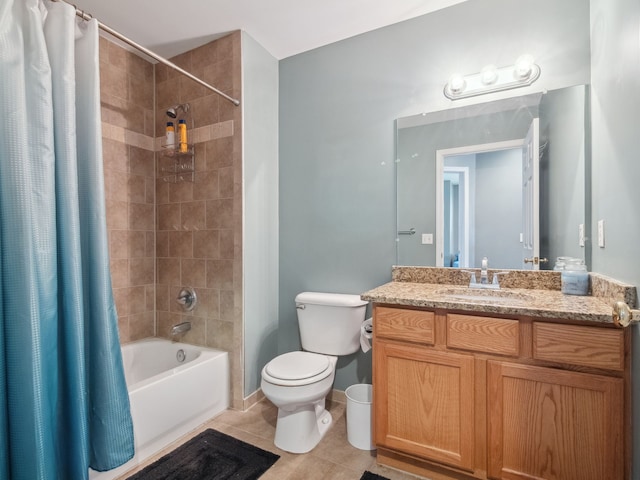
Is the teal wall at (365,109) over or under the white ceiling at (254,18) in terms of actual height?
under

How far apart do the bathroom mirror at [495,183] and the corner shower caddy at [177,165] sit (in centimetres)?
146

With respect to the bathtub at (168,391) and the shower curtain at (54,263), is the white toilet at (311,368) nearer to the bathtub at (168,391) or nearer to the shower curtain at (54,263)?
the bathtub at (168,391)

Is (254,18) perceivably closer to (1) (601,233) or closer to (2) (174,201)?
(2) (174,201)

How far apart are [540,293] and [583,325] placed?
45 cm

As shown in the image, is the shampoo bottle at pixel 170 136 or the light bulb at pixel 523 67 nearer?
the light bulb at pixel 523 67

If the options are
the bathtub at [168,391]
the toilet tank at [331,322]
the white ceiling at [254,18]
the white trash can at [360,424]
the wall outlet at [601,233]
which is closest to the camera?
the wall outlet at [601,233]

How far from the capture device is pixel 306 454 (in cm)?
172

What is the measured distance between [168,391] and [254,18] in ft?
7.48

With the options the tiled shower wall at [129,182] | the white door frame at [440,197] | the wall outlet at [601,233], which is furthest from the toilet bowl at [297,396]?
the wall outlet at [601,233]

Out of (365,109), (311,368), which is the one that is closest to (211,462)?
(311,368)

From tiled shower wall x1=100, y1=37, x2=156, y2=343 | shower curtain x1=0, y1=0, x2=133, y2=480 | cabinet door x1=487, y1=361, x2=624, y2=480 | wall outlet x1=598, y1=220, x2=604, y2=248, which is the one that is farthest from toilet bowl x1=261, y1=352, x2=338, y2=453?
wall outlet x1=598, y1=220, x2=604, y2=248

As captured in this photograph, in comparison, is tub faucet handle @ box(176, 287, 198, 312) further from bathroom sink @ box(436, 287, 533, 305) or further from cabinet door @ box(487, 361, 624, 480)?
cabinet door @ box(487, 361, 624, 480)

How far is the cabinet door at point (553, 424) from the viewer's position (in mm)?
1176

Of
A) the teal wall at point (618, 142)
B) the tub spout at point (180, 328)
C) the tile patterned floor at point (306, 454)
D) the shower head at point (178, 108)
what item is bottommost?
the tile patterned floor at point (306, 454)
